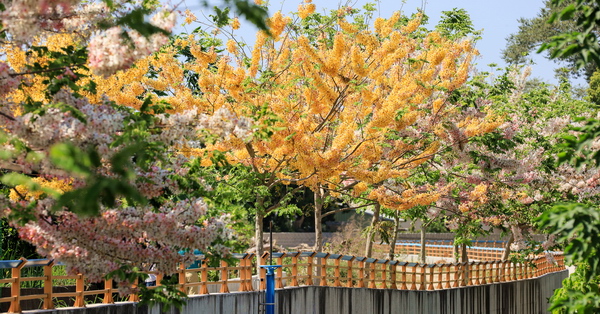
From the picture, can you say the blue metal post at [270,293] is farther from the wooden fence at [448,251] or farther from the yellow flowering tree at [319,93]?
the wooden fence at [448,251]

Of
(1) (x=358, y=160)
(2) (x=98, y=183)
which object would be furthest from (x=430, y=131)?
(2) (x=98, y=183)

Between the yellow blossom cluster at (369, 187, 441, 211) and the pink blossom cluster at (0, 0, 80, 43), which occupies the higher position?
the pink blossom cluster at (0, 0, 80, 43)

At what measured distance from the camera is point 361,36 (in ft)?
46.5

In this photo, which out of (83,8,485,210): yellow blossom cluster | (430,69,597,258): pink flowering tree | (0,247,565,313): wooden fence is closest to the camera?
(0,247,565,313): wooden fence

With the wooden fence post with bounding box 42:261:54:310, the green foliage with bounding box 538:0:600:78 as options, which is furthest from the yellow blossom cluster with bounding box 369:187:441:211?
the green foliage with bounding box 538:0:600:78

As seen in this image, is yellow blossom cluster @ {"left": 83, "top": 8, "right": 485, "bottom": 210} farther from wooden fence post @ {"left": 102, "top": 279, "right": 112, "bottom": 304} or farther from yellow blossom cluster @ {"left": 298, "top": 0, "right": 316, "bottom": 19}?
wooden fence post @ {"left": 102, "top": 279, "right": 112, "bottom": 304}

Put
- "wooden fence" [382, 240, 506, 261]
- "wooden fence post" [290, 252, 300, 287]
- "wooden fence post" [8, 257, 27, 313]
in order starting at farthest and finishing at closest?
"wooden fence" [382, 240, 506, 261] < "wooden fence post" [290, 252, 300, 287] < "wooden fence post" [8, 257, 27, 313]

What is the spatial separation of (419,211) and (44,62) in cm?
1504

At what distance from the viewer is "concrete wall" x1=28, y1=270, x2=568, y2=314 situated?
1440cm

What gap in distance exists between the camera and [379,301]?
19.7m

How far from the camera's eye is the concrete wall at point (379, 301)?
47.2 ft

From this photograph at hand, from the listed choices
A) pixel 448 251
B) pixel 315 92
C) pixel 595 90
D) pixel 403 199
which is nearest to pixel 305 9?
pixel 315 92

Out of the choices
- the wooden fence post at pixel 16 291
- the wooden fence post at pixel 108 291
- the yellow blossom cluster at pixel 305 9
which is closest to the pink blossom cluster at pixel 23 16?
the wooden fence post at pixel 16 291

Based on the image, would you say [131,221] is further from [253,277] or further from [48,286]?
[253,277]
